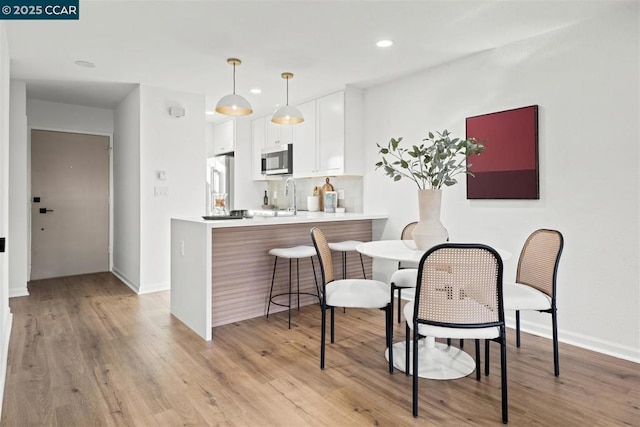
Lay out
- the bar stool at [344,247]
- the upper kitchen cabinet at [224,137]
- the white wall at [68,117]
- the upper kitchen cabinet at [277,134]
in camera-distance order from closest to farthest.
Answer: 1. the bar stool at [344,247]
2. the white wall at [68,117]
3. the upper kitchen cabinet at [277,134]
4. the upper kitchen cabinet at [224,137]

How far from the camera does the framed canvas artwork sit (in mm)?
3051

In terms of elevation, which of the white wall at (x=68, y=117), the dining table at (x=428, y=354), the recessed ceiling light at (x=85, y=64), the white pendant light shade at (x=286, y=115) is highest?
the recessed ceiling light at (x=85, y=64)

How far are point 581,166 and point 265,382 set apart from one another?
2623 millimetres

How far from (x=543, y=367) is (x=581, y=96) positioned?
74.9 inches

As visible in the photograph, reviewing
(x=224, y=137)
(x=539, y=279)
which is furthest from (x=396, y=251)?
(x=224, y=137)

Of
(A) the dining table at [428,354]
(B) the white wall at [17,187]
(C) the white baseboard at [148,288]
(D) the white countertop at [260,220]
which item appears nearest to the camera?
(A) the dining table at [428,354]

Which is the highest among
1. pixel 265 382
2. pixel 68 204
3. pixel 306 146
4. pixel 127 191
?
pixel 306 146

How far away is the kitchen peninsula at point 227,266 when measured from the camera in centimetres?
305

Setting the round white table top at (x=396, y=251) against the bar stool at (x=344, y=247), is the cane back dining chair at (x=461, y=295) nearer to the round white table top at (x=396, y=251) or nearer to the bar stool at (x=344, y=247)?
the round white table top at (x=396, y=251)

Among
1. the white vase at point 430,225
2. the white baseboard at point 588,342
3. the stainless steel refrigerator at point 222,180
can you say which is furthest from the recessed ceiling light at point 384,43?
the stainless steel refrigerator at point 222,180

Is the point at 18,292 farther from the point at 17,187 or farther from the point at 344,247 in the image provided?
the point at 344,247

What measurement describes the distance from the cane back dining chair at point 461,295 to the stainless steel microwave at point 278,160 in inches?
A: 140

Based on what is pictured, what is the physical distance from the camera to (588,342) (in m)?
2.80

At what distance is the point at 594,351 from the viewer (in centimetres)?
275
